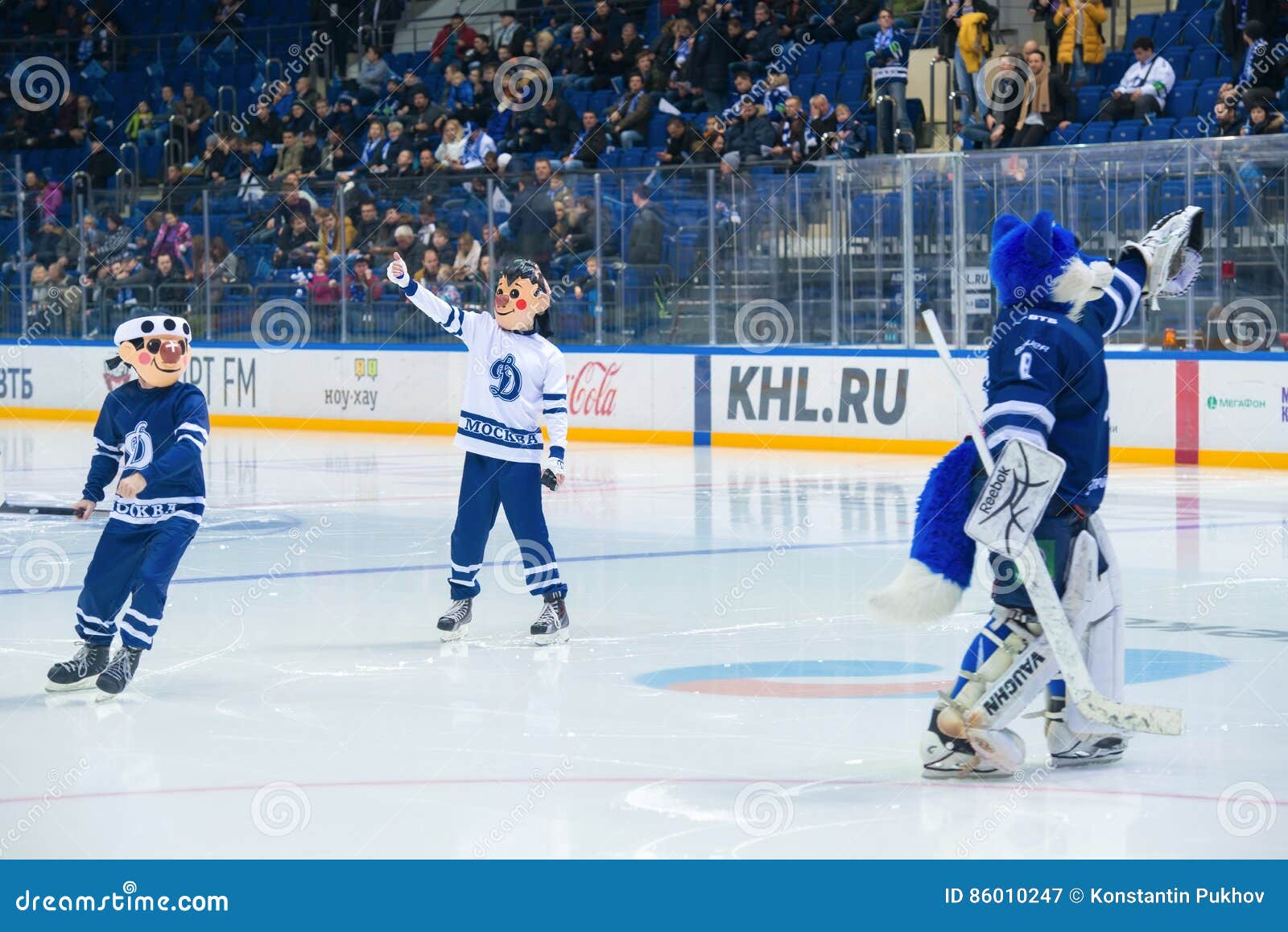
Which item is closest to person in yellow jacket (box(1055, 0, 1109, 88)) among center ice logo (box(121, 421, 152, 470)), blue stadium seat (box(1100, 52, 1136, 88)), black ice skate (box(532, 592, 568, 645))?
blue stadium seat (box(1100, 52, 1136, 88))

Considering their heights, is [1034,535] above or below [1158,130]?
below

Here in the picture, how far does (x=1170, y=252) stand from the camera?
6047 mm

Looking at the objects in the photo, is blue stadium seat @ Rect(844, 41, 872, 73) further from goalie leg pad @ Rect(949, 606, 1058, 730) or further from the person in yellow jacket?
goalie leg pad @ Rect(949, 606, 1058, 730)

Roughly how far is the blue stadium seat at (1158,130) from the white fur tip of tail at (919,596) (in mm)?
12454

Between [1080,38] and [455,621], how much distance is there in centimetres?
1239

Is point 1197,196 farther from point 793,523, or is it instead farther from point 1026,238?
point 1026,238

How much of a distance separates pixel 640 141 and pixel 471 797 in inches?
642

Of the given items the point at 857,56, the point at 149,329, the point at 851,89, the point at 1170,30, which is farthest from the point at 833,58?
the point at 149,329

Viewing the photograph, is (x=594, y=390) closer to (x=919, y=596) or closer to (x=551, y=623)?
(x=551, y=623)

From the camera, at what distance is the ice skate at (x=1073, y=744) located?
5.73 m

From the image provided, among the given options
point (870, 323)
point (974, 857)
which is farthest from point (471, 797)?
point (870, 323)

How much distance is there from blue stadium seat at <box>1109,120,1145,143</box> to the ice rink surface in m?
5.28

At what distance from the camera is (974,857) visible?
4664mm

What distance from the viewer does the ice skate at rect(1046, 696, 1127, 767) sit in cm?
573
